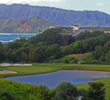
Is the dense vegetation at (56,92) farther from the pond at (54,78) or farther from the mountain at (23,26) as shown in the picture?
the mountain at (23,26)

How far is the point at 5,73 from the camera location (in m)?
30.0

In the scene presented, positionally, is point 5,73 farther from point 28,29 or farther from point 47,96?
point 28,29

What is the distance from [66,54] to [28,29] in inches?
4928

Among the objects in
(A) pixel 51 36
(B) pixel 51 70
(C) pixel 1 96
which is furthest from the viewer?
(A) pixel 51 36

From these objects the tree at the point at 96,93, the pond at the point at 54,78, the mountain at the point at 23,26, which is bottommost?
the pond at the point at 54,78

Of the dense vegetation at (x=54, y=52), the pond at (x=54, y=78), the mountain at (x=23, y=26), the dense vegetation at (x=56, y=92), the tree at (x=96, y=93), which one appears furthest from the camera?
the mountain at (x=23, y=26)

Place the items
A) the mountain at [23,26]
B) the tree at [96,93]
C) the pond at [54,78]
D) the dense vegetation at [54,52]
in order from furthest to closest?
the mountain at [23,26], the dense vegetation at [54,52], the pond at [54,78], the tree at [96,93]

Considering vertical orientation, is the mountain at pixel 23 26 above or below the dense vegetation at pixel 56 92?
above

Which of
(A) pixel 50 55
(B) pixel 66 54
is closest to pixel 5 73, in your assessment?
(A) pixel 50 55

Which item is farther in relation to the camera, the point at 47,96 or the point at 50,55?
the point at 50,55

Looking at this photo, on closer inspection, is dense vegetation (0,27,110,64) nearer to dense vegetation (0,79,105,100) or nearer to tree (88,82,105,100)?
tree (88,82,105,100)

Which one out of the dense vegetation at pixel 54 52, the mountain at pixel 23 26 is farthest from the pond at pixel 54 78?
the mountain at pixel 23 26

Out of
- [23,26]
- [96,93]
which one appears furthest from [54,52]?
[23,26]

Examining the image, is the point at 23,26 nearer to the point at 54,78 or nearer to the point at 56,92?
the point at 54,78
